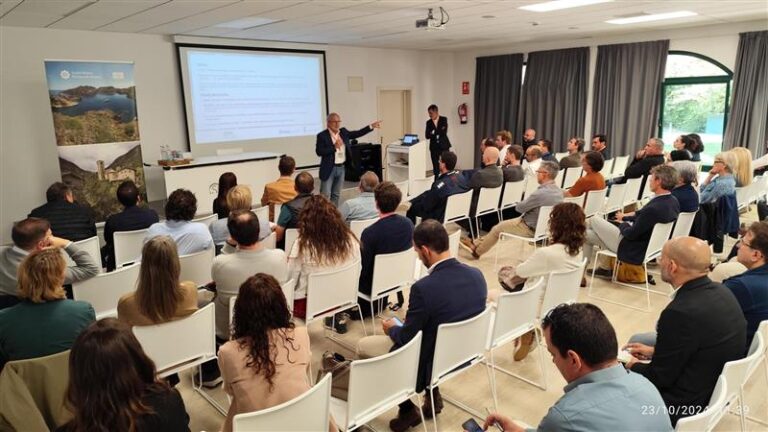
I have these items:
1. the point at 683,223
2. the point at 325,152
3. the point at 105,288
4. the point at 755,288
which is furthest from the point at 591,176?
the point at 105,288

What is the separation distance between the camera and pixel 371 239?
141 inches

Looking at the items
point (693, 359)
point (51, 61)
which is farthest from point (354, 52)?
point (693, 359)

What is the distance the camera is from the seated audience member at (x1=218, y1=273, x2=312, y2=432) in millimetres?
1820

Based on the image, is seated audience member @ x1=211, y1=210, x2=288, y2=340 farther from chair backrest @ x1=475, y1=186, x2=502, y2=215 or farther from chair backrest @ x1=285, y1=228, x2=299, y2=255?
chair backrest @ x1=475, y1=186, x2=502, y2=215

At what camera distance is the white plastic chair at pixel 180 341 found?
7.81ft

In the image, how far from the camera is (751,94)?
8.12m

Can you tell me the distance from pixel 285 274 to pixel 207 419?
935mm

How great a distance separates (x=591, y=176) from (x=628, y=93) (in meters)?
5.24

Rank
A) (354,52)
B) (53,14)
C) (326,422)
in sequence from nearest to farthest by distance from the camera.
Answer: (326,422), (53,14), (354,52)

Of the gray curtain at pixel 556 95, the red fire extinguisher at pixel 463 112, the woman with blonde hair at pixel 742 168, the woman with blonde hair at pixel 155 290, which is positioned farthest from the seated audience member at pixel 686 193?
the red fire extinguisher at pixel 463 112

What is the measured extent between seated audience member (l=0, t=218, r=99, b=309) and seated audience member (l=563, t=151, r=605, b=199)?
4585 mm

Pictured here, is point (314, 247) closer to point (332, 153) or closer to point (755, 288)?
point (755, 288)

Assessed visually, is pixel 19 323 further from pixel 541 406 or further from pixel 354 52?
pixel 354 52

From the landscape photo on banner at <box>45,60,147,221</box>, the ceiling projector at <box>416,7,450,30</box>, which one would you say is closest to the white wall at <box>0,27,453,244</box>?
the landscape photo on banner at <box>45,60,147,221</box>
